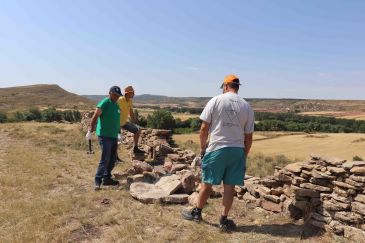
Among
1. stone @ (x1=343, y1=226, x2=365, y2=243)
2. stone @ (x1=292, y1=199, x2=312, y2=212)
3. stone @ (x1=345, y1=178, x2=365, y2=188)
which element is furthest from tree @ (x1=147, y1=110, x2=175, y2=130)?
stone @ (x1=343, y1=226, x2=365, y2=243)

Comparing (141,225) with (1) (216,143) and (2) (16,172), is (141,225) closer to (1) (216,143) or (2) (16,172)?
(1) (216,143)

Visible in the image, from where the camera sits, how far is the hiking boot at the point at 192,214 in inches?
228

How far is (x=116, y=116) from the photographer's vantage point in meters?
8.01

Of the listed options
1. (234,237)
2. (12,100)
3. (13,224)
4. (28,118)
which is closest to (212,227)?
(234,237)

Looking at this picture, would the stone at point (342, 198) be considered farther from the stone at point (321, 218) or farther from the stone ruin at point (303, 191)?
the stone at point (321, 218)

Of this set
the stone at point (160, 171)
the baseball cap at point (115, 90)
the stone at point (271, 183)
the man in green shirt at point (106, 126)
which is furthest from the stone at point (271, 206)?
the baseball cap at point (115, 90)

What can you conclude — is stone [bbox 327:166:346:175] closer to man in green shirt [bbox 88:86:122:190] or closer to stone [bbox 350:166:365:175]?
stone [bbox 350:166:365:175]

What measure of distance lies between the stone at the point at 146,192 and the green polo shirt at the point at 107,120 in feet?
4.20

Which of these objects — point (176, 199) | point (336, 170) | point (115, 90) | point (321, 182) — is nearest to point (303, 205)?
point (321, 182)

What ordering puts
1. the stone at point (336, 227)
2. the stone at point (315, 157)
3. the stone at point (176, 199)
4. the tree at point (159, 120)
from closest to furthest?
the stone at point (336, 227) < the stone at point (315, 157) < the stone at point (176, 199) < the tree at point (159, 120)

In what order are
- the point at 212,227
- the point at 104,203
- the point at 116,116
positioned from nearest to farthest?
1. the point at 212,227
2. the point at 104,203
3. the point at 116,116

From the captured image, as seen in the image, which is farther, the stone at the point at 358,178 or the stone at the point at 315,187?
the stone at the point at 315,187

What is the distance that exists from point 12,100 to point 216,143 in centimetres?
12472

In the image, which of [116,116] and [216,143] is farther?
[116,116]
